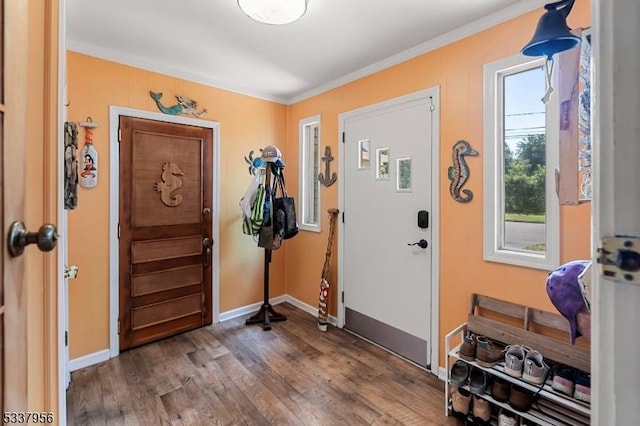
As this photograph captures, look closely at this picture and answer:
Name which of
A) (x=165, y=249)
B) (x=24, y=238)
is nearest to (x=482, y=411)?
(x=24, y=238)

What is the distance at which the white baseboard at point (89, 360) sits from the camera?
228 centimetres

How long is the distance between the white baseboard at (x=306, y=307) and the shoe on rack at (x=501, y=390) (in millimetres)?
1599

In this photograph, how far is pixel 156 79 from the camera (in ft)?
8.76

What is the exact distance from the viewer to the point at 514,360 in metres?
1.60

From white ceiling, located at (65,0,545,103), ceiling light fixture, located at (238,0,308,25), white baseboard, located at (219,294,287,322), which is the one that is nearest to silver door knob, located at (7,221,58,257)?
ceiling light fixture, located at (238,0,308,25)

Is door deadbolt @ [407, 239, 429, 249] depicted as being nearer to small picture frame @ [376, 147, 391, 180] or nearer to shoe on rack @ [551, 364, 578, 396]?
small picture frame @ [376, 147, 391, 180]

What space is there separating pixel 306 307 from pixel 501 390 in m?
2.13

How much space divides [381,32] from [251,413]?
2689 mm

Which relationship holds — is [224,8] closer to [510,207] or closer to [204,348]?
[510,207]

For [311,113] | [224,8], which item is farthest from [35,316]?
[311,113]

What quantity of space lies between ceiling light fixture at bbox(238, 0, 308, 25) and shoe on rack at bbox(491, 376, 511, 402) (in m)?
2.40

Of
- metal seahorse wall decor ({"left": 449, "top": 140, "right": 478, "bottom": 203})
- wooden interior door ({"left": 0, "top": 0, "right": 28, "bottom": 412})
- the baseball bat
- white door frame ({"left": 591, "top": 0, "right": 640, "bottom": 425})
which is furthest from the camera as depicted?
the baseball bat

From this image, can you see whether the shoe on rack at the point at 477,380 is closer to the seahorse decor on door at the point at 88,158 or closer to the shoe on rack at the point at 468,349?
the shoe on rack at the point at 468,349

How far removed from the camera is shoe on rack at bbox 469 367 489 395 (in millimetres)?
1727
